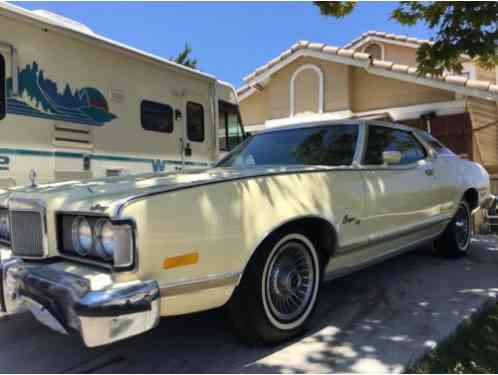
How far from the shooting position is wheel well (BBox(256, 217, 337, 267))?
2.72m

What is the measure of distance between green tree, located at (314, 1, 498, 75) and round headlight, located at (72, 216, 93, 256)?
12.4 feet

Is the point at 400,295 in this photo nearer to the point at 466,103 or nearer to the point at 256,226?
the point at 256,226

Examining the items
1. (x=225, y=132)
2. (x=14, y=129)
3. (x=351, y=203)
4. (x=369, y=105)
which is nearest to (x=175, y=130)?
(x=225, y=132)

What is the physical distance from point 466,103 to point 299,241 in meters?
8.29

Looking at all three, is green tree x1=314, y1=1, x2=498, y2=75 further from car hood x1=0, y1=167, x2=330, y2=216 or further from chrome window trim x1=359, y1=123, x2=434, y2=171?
car hood x1=0, y1=167, x2=330, y2=216

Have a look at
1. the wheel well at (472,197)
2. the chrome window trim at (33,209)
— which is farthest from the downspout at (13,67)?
the wheel well at (472,197)

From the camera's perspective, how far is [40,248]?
2350mm

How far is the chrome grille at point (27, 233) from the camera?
2361 mm

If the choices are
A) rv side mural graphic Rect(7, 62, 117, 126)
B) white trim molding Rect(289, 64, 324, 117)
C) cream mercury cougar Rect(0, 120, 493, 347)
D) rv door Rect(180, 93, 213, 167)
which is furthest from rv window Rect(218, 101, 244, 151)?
white trim molding Rect(289, 64, 324, 117)

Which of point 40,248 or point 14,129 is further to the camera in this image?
point 14,129

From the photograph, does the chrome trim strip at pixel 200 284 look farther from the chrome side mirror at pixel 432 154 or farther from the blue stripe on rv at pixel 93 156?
the blue stripe on rv at pixel 93 156

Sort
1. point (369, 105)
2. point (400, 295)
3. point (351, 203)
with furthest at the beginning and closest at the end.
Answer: point (369, 105) < point (400, 295) < point (351, 203)

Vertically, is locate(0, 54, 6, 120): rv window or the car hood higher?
locate(0, 54, 6, 120): rv window

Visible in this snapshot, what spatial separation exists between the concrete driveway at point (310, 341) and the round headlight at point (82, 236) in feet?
2.45
